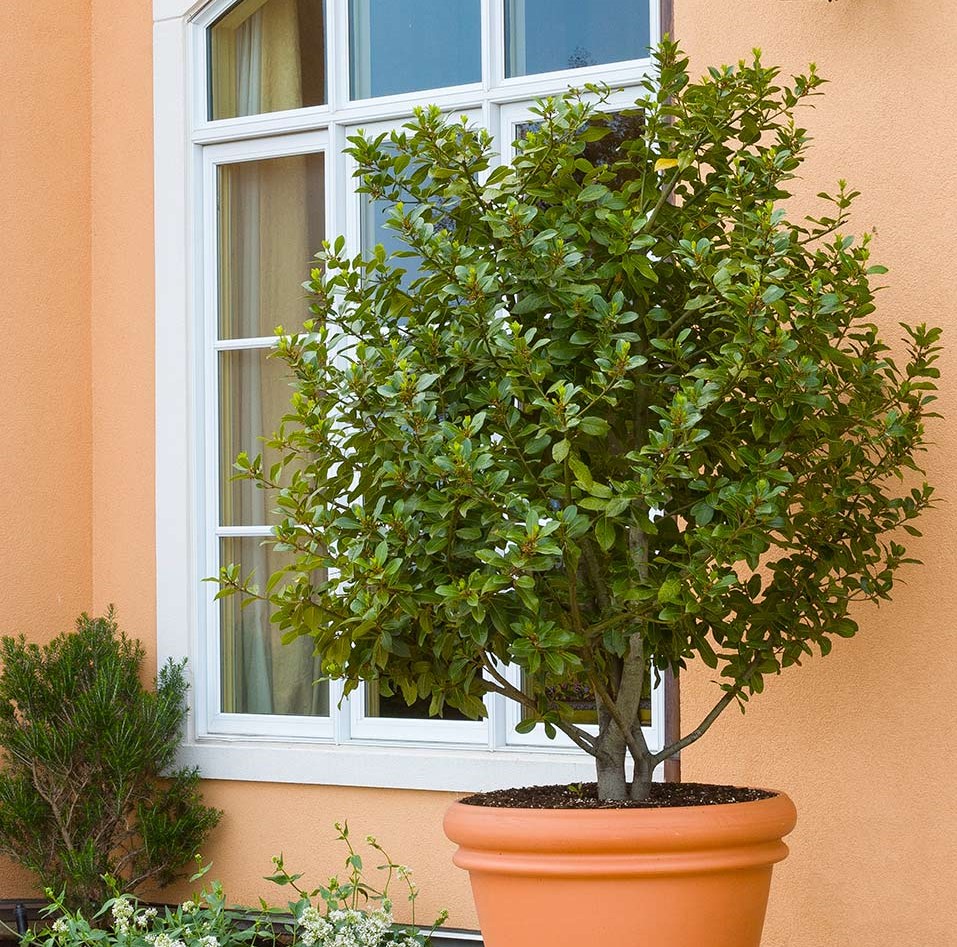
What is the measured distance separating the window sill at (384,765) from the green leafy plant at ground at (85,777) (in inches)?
5.2

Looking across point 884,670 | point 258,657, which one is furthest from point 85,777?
point 884,670

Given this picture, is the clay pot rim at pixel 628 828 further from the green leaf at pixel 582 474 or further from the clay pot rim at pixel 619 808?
the green leaf at pixel 582 474

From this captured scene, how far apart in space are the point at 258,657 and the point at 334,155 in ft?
5.17

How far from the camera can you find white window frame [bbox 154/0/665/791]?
3.99 m

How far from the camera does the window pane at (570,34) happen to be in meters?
3.86

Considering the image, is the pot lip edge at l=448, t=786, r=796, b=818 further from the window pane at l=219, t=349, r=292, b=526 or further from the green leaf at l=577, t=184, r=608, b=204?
the window pane at l=219, t=349, r=292, b=526

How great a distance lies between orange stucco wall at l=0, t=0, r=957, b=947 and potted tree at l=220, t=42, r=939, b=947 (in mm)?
608

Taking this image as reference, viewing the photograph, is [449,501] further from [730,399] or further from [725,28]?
[725,28]

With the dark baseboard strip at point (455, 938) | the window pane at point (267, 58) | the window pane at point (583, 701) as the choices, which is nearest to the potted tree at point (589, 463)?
the window pane at point (583, 701)

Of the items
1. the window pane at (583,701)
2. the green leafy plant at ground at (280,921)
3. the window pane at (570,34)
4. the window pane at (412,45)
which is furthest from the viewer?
the window pane at (412,45)

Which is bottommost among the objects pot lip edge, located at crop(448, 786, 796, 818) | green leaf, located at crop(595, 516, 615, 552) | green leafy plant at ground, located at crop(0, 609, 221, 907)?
green leafy plant at ground, located at crop(0, 609, 221, 907)

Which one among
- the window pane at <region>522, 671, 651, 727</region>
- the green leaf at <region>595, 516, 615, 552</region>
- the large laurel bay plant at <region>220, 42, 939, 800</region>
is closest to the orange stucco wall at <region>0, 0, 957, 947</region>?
the window pane at <region>522, 671, 651, 727</region>

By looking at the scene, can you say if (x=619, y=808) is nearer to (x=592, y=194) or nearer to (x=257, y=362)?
(x=592, y=194)

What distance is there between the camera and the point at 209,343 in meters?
4.39
